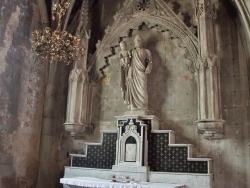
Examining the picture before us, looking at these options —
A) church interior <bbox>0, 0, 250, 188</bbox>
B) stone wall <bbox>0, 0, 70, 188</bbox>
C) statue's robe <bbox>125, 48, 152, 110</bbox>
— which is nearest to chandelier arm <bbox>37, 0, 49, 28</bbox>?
church interior <bbox>0, 0, 250, 188</bbox>

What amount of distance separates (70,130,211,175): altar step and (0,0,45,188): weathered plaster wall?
4.60 ft

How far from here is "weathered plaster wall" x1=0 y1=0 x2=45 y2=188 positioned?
8.37 metres

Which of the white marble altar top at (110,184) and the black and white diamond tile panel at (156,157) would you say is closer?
the white marble altar top at (110,184)

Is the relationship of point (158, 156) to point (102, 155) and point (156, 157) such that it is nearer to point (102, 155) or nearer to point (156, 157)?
point (156, 157)

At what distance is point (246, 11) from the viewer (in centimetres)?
804

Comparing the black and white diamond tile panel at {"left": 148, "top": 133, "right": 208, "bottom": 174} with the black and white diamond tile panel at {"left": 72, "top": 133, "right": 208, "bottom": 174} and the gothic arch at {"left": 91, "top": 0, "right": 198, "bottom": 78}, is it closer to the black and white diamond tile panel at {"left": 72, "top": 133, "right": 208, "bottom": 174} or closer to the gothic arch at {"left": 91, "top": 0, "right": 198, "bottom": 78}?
the black and white diamond tile panel at {"left": 72, "top": 133, "right": 208, "bottom": 174}

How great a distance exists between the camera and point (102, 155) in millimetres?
8797

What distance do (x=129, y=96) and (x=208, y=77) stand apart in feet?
7.14

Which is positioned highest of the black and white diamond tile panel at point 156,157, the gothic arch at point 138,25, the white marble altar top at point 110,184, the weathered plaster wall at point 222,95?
the gothic arch at point 138,25

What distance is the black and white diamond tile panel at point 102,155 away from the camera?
28.5ft

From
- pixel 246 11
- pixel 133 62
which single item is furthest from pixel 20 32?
pixel 246 11

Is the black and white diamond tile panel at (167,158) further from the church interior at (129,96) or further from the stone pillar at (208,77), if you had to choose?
the stone pillar at (208,77)

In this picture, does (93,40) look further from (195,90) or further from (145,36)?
(195,90)

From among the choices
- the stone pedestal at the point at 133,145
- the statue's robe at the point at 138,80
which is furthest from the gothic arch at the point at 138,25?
the stone pedestal at the point at 133,145
